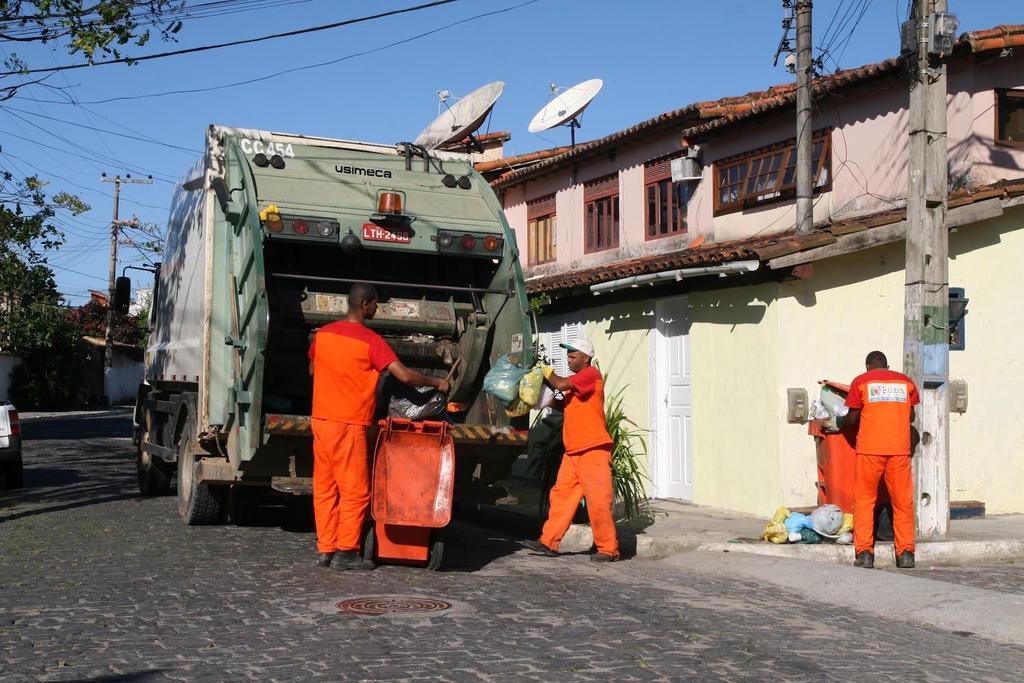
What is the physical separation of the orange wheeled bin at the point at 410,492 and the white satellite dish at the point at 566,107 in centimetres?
1257

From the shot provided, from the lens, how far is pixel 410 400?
8.46 meters

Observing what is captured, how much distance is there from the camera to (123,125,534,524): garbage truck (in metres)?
8.34

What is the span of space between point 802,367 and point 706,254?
1.48 meters

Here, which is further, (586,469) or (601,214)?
(601,214)

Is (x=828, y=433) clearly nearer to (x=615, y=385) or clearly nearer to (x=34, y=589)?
(x=615, y=385)

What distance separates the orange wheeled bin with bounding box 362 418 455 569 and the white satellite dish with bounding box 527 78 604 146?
1257cm

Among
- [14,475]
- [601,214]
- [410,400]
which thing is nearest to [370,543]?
[410,400]

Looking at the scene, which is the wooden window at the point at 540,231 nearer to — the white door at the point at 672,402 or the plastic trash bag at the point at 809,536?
the white door at the point at 672,402

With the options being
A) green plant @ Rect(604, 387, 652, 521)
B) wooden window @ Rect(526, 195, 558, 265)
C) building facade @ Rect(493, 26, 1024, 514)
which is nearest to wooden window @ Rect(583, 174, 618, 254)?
wooden window @ Rect(526, 195, 558, 265)

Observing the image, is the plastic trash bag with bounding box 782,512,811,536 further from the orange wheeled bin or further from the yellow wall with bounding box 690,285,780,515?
the orange wheeled bin

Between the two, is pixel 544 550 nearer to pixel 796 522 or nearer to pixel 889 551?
pixel 796 522

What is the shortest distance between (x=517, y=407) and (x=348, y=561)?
166cm

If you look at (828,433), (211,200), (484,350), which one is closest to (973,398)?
(828,433)

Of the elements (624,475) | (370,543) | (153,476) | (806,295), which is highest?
(806,295)
